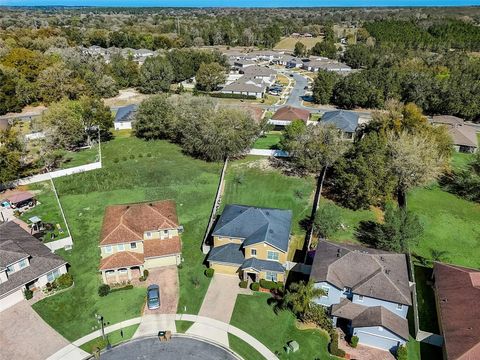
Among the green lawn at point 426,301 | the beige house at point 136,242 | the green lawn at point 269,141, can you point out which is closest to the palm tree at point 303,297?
the green lawn at point 426,301

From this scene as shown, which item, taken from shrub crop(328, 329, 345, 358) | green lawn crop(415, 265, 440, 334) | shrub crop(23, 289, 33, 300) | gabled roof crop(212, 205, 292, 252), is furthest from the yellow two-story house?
shrub crop(23, 289, 33, 300)

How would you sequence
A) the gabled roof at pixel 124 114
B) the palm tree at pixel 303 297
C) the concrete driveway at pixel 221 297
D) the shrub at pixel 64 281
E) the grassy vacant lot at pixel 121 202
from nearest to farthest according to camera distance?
the palm tree at pixel 303 297, the concrete driveway at pixel 221 297, the grassy vacant lot at pixel 121 202, the shrub at pixel 64 281, the gabled roof at pixel 124 114

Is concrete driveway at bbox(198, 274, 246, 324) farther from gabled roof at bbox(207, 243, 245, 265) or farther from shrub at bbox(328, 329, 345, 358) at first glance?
shrub at bbox(328, 329, 345, 358)

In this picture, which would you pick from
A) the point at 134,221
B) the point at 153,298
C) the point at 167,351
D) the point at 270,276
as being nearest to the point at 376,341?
the point at 270,276

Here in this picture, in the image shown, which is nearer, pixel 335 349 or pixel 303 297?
pixel 335 349

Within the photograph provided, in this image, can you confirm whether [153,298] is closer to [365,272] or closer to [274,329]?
[274,329]

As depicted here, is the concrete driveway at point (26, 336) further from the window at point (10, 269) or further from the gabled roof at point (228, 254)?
the gabled roof at point (228, 254)
